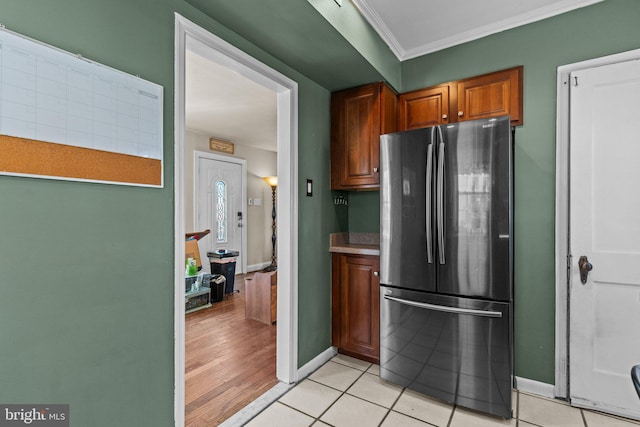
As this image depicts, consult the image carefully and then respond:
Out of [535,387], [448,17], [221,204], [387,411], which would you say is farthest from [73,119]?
[221,204]

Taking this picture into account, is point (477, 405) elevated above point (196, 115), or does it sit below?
below

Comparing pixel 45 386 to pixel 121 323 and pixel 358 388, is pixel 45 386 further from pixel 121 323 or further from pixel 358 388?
pixel 358 388

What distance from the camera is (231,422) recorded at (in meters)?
1.86

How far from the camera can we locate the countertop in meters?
2.64

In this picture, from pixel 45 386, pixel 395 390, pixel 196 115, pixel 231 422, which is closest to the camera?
pixel 45 386

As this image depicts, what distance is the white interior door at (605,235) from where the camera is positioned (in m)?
1.88

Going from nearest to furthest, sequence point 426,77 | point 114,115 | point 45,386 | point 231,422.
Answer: point 45,386, point 114,115, point 231,422, point 426,77

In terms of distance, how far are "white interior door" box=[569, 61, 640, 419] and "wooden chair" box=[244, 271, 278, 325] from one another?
2636 millimetres

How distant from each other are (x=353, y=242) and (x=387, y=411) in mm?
1448

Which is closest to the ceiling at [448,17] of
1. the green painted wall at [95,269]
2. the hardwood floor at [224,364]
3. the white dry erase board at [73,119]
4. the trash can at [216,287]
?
the green painted wall at [95,269]

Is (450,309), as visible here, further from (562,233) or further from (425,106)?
(425,106)

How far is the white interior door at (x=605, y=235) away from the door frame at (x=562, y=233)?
0.13 feet

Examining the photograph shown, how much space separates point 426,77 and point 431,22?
0.45 m

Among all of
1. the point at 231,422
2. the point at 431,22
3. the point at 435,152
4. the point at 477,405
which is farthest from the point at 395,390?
the point at 431,22
